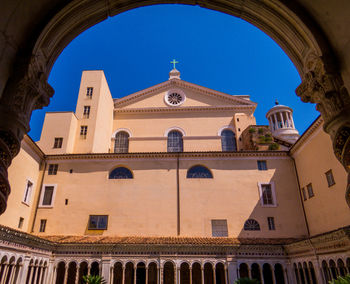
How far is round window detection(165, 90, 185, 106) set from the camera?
2929cm

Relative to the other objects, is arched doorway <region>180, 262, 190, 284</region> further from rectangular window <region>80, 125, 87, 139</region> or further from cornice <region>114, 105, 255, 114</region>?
cornice <region>114, 105, 255, 114</region>

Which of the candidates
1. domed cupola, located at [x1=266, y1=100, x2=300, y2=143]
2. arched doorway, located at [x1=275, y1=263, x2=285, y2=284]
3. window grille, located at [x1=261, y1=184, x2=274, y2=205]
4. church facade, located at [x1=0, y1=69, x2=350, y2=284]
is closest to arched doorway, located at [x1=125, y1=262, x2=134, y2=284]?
church facade, located at [x1=0, y1=69, x2=350, y2=284]

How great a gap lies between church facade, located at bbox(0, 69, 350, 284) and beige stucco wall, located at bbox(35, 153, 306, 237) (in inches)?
2.8

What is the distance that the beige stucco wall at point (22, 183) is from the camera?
17.0m

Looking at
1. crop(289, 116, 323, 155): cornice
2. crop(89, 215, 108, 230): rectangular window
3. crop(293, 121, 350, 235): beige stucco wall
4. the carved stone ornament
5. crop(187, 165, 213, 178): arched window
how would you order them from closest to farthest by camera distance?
the carved stone ornament → crop(293, 121, 350, 235): beige stucco wall → crop(289, 116, 323, 155): cornice → crop(89, 215, 108, 230): rectangular window → crop(187, 165, 213, 178): arched window

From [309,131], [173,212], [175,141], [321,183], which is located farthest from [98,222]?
[309,131]

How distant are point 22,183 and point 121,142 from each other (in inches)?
444

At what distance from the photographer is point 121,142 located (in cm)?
2830

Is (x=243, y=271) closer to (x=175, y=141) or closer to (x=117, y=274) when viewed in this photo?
(x=117, y=274)

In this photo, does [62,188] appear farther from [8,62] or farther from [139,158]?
[8,62]

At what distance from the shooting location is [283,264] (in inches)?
655

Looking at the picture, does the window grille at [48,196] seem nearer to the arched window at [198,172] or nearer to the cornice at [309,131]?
the arched window at [198,172]

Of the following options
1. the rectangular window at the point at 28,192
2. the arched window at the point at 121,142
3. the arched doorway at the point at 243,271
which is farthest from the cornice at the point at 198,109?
the arched doorway at the point at 243,271

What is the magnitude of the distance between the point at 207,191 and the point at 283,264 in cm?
648
